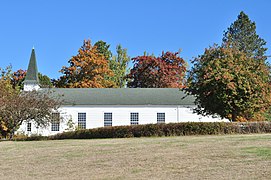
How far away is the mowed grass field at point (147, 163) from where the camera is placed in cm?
1171

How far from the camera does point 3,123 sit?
118 ft

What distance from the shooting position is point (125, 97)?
46.3 meters

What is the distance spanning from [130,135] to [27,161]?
13989 mm

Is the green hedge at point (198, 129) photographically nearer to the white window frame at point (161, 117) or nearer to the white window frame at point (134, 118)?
the white window frame at point (134, 118)

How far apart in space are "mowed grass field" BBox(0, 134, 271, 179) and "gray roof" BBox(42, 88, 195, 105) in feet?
87.9

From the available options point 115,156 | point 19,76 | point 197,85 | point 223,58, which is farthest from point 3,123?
point 19,76

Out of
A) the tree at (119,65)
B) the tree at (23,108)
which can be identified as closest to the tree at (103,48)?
the tree at (119,65)

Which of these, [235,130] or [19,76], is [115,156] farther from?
[19,76]

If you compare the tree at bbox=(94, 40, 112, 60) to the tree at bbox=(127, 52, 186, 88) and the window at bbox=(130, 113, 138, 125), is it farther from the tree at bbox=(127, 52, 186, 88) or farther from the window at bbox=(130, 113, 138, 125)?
the window at bbox=(130, 113, 138, 125)

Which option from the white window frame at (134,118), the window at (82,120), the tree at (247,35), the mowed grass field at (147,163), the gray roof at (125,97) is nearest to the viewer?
the mowed grass field at (147,163)

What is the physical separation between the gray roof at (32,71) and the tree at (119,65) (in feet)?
76.2

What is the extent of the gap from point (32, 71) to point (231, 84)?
3018 cm

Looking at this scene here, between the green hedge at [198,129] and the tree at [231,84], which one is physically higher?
the tree at [231,84]

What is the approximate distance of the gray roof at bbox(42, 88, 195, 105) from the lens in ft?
149
